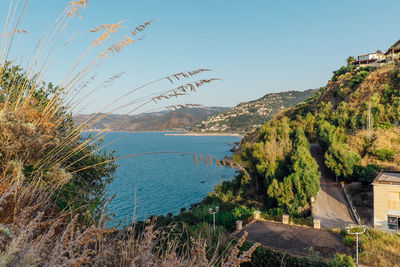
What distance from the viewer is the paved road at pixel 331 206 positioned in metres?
14.4

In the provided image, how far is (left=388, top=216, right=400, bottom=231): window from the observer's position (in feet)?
40.5

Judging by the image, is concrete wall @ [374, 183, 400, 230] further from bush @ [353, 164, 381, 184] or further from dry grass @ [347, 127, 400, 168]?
dry grass @ [347, 127, 400, 168]

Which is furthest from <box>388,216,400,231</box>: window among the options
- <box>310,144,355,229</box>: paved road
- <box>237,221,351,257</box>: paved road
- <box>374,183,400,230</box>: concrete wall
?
<box>237,221,351,257</box>: paved road

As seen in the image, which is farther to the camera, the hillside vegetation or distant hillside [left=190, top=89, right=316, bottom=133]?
distant hillside [left=190, top=89, right=316, bottom=133]

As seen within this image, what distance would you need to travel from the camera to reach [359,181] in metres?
19.2

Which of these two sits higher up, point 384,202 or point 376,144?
point 376,144

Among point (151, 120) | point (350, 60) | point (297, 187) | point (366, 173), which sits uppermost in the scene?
point (350, 60)

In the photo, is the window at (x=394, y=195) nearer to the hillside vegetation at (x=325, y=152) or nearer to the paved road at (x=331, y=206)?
the paved road at (x=331, y=206)

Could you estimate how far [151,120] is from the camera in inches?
104

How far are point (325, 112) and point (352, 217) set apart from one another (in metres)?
19.8

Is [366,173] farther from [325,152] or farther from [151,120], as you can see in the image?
[151,120]

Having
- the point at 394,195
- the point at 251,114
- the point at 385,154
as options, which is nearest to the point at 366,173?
the point at 385,154

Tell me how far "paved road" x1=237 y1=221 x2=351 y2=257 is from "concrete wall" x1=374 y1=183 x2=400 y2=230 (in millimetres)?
2928

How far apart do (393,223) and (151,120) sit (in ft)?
48.8
